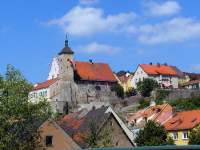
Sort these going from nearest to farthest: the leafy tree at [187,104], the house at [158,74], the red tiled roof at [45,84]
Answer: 1. the leafy tree at [187,104]
2. the red tiled roof at [45,84]
3. the house at [158,74]

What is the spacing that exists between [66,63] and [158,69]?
28.2 meters

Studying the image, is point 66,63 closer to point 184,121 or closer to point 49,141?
point 184,121

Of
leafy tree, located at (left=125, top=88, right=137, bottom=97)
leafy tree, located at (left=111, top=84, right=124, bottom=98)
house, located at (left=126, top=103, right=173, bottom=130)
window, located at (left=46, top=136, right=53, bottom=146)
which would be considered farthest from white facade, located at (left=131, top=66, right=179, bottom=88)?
window, located at (left=46, top=136, right=53, bottom=146)

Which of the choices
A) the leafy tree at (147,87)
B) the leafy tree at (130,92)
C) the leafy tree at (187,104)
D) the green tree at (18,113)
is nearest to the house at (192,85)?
the leafy tree at (130,92)

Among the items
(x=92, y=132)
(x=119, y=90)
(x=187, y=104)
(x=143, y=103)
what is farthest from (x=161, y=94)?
(x=92, y=132)

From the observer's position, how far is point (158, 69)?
6585 inches

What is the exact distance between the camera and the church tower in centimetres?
15288

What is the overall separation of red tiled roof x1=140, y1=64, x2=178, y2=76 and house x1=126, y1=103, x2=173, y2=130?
55.3 meters

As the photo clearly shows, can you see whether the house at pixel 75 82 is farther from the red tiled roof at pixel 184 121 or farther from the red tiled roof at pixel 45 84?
the red tiled roof at pixel 184 121

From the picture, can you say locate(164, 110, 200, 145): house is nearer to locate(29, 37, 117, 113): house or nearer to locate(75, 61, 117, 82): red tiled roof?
locate(29, 37, 117, 113): house

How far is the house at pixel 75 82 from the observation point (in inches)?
5896

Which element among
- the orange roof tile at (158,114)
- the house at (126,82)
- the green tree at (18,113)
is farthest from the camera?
the house at (126,82)

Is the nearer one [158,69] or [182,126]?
[182,126]

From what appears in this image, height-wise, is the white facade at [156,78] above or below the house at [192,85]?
above
